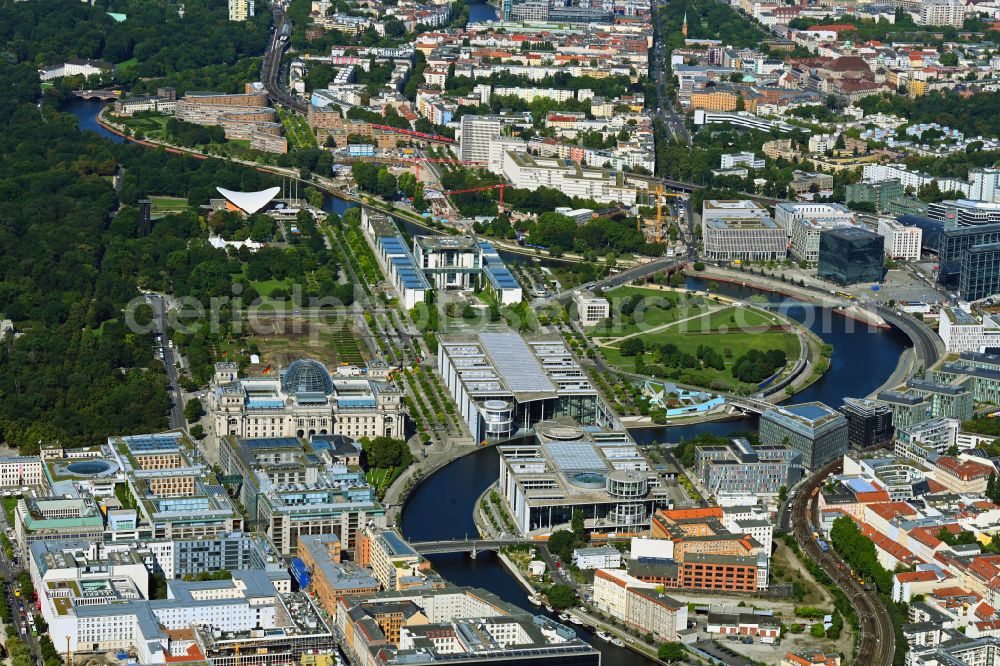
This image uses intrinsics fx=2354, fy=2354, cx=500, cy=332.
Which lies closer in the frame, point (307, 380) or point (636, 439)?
point (307, 380)

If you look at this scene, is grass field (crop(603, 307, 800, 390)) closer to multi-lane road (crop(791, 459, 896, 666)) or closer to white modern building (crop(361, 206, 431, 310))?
white modern building (crop(361, 206, 431, 310))

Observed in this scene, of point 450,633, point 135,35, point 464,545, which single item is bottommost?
point 464,545

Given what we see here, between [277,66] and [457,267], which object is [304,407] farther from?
[277,66]

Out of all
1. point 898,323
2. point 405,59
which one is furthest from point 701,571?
point 405,59

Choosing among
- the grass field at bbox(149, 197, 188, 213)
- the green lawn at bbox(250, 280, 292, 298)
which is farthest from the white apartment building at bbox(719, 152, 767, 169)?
the green lawn at bbox(250, 280, 292, 298)

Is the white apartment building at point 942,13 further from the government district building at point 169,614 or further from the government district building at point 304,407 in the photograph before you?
the government district building at point 169,614

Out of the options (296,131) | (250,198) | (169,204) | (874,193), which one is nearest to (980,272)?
(874,193)

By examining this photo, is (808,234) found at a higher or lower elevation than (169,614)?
higher
